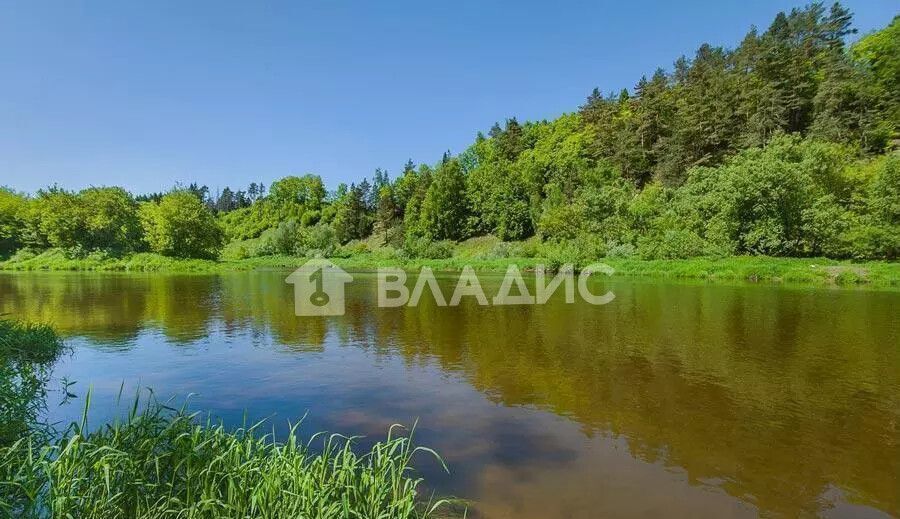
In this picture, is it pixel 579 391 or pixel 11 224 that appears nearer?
pixel 579 391

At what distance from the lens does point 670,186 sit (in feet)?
205

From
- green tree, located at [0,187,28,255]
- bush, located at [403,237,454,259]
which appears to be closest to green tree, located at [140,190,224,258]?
green tree, located at [0,187,28,255]

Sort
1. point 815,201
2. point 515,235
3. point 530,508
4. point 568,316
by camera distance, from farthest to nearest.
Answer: point 515,235
point 815,201
point 568,316
point 530,508

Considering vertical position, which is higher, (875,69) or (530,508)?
(875,69)

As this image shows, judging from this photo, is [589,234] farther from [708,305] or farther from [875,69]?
[875,69]

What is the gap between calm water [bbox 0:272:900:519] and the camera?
6.12 metres

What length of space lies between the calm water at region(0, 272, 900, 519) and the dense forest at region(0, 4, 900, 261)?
22400mm

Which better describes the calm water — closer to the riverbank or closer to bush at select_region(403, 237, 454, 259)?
the riverbank

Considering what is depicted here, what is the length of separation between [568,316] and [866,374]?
1081cm

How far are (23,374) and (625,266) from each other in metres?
44.4

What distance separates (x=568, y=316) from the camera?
2092 centimetres

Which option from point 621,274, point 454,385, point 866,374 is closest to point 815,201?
point 621,274

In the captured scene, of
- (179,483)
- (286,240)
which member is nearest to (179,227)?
(286,240)

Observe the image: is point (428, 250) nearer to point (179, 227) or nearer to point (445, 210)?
point (445, 210)
